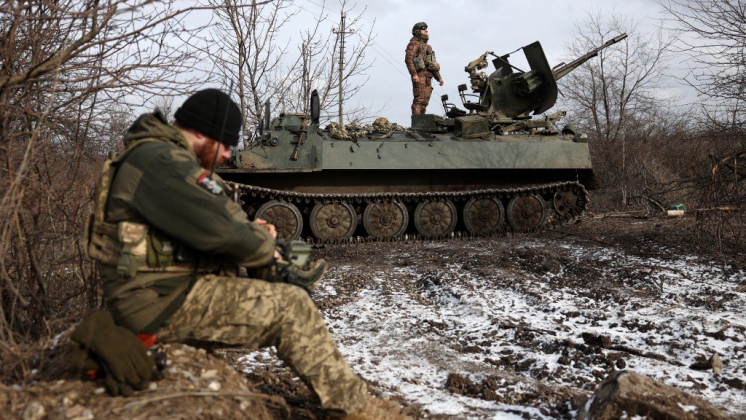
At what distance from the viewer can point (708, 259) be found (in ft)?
25.6

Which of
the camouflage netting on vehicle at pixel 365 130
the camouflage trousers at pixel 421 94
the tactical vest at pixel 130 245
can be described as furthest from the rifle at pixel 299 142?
the tactical vest at pixel 130 245

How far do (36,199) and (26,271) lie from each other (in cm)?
49

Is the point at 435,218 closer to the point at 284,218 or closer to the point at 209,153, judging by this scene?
the point at 284,218

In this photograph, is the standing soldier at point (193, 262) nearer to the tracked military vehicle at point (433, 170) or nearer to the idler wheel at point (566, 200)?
the tracked military vehicle at point (433, 170)

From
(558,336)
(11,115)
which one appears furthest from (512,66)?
(11,115)

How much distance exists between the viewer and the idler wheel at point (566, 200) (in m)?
12.2

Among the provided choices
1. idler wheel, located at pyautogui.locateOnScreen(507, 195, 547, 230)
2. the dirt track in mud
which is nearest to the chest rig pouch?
idler wheel, located at pyautogui.locateOnScreen(507, 195, 547, 230)

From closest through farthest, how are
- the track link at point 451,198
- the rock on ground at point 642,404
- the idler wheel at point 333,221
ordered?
the rock on ground at point 642,404 → the track link at point 451,198 → the idler wheel at point 333,221

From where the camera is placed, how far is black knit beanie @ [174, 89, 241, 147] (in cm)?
287

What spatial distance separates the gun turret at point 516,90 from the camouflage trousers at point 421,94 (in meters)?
0.89

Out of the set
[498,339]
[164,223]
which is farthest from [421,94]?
[164,223]

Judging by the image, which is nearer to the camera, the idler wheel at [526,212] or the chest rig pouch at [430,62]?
the idler wheel at [526,212]

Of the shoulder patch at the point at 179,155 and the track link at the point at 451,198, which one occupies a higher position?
the shoulder patch at the point at 179,155

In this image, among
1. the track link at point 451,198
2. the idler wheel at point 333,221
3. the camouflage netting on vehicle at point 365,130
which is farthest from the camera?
the camouflage netting on vehicle at point 365,130
